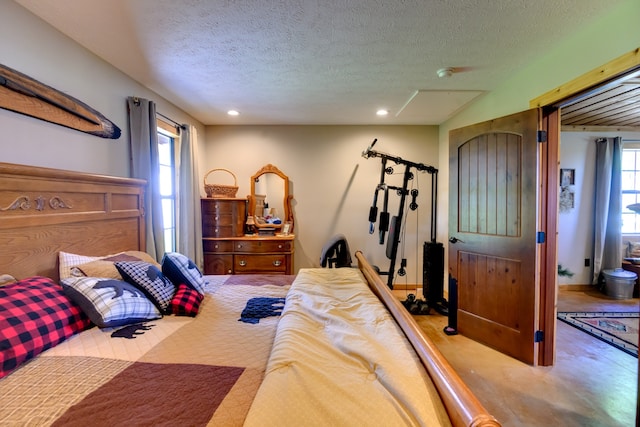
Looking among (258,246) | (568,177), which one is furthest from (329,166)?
(568,177)

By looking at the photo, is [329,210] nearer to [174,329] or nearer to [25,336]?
[174,329]

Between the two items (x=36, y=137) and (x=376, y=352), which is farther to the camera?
(x=36, y=137)

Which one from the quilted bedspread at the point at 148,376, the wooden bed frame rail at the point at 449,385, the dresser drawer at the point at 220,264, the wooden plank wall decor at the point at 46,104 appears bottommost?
the dresser drawer at the point at 220,264

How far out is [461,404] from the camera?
705 millimetres

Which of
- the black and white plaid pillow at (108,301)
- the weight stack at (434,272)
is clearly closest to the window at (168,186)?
the black and white plaid pillow at (108,301)

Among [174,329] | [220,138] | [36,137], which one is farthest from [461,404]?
[220,138]

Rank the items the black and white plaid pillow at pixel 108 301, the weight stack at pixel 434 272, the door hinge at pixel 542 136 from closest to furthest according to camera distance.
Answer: the black and white plaid pillow at pixel 108 301 → the door hinge at pixel 542 136 → the weight stack at pixel 434 272

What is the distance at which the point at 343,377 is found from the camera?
→ 0.90 metres

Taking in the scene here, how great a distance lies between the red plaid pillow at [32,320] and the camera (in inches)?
40.5

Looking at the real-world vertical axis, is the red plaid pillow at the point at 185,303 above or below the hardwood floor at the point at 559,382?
above

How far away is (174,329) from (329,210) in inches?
121

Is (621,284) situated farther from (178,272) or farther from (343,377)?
(178,272)

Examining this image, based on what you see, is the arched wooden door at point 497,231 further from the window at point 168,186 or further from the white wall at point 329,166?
the window at point 168,186

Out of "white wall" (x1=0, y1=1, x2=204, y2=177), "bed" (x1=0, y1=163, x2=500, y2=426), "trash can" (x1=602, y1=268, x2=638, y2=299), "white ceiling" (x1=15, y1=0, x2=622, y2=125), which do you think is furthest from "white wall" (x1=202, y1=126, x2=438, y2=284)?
"trash can" (x1=602, y1=268, x2=638, y2=299)
